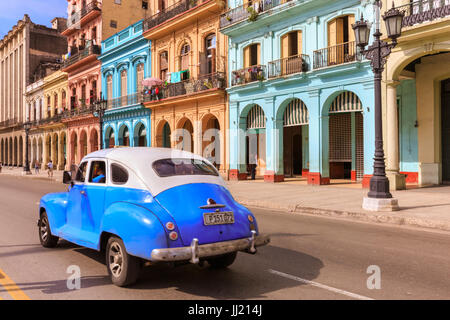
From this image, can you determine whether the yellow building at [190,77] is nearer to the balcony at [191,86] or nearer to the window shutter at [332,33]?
the balcony at [191,86]

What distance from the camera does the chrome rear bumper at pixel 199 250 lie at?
13.6 feet

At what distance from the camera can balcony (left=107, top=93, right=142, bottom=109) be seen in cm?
3051

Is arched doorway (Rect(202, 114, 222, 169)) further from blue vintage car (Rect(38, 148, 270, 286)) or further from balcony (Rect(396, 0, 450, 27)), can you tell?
blue vintage car (Rect(38, 148, 270, 286))

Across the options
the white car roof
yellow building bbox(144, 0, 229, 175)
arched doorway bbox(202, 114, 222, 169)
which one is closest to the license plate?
the white car roof

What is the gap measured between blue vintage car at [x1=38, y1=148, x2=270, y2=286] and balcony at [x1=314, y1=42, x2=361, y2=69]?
13.8m

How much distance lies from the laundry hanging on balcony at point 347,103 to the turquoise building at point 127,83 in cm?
1550

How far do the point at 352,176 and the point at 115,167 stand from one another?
1711cm

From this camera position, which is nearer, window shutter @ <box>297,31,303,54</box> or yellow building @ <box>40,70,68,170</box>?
window shutter @ <box>297,31,303,54</box>

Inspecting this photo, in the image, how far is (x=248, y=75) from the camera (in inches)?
868

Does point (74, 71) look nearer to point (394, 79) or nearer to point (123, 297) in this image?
point (394, 79)

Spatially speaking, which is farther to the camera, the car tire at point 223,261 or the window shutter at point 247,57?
the window shutter at point 247,57

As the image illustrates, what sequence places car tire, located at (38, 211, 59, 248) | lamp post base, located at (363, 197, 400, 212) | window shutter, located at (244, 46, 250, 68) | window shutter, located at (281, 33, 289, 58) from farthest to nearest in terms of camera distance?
1. window shutter, located at (244, 46, 250, 68)
2. window shutter, located at (281, 33, 289, 58)
3. lamp post base, located at (363, 197, 400, 212)
4. car tire, located at (38, 211, 59, 248)

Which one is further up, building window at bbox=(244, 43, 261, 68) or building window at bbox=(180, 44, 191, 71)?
building window at bbox=(180, 44, 191, 71)

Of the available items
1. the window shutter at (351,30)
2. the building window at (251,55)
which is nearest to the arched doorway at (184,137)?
the building window at (251,55)
